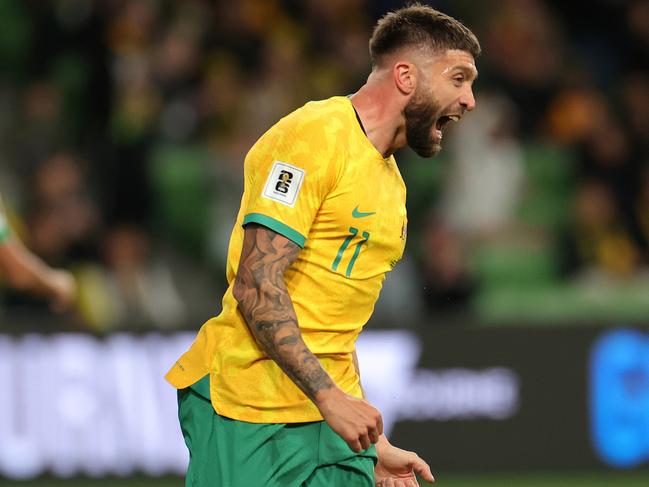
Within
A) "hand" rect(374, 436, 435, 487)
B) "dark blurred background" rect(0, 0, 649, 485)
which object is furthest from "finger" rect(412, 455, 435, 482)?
"dark blurred background" rect(0, 0, 649, 485)

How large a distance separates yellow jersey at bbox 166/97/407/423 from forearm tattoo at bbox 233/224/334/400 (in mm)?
55

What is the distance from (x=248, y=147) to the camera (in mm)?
10750

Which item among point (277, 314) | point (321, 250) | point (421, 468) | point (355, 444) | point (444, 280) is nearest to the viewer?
point (355, 444)

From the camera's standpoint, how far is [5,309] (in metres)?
9.62

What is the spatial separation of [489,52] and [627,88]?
1.31 meters

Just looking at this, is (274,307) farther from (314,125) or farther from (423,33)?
(423,33)

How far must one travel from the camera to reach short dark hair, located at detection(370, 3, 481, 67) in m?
4.23

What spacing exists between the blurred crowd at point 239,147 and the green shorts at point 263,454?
540cm

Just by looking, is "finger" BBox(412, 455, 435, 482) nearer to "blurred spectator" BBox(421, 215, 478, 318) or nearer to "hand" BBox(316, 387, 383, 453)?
"hand" BBox(316, 387, 383, 453)

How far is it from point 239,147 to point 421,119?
6.57 meters

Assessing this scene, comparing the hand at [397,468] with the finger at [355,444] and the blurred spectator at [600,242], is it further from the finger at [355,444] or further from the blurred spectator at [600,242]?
the blurred spectator at [600,242]

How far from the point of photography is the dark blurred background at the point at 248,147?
10.3 meters

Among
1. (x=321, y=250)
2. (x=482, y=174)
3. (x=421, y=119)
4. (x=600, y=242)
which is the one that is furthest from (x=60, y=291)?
(x=600, y=242)

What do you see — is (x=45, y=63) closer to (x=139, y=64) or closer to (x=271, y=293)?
(x=139, y=64)
